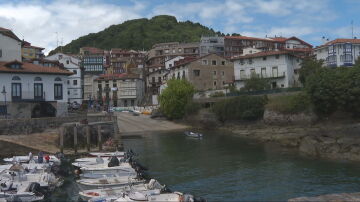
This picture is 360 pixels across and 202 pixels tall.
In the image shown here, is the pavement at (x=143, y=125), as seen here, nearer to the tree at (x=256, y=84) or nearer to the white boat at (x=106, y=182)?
the tree at (x=256, y=84)

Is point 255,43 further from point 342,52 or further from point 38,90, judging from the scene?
point 38,90

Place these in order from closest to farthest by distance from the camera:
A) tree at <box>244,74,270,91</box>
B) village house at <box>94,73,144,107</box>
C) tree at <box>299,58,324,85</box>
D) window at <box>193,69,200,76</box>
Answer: tree at <box>299,58,324,85</box>
tree at <box>244,74,270,91</box>
window at <box>193,69,200,76</box>
village house at <box>94,73,144,107</box>

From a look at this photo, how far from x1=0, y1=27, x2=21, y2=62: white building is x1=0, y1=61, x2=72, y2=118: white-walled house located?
8.12 m

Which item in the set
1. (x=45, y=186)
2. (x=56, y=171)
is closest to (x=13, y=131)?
(x=56, y=171)

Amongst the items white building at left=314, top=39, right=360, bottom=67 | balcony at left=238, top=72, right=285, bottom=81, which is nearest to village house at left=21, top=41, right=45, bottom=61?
balcony at left=238, top=72, right=285, bottom=81

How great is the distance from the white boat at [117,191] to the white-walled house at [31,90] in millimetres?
32717

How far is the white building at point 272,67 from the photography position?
84688mm

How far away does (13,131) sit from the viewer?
48.7 metres

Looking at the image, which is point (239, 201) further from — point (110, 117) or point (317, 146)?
point (110, 117)

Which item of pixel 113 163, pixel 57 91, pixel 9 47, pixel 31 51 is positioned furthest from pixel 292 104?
pixel 31 51

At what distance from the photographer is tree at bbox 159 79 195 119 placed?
88.4m

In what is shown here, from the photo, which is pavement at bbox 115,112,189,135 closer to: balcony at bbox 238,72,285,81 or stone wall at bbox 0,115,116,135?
balcony at bbox 238,72,285,81

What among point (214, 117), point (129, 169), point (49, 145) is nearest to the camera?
point (129, 169)

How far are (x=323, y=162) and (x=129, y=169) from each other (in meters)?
19.5
